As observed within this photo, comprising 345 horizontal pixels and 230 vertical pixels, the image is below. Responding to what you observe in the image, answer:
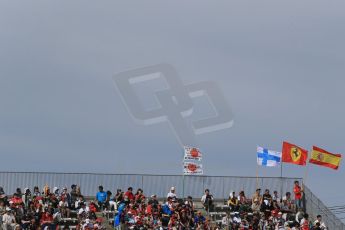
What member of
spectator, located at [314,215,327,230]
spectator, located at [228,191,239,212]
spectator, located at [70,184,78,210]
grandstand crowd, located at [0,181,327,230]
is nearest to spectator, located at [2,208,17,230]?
grandstand crowd, located at [0,181,327,230]

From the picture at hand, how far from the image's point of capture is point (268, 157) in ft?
254

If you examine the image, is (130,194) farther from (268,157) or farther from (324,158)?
(324,158)

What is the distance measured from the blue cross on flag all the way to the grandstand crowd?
3744mm

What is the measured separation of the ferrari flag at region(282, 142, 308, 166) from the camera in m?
77.4

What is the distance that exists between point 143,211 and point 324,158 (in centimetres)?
1461

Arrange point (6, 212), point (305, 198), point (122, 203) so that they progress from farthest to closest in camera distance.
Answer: point (305, 198) → point (122, 203) → point (6, 212)

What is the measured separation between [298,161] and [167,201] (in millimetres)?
10840

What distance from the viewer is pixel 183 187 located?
76.1 meters

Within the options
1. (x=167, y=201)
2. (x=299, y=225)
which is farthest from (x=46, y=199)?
(x=299, y=225)

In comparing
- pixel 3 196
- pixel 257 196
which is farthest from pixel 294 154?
pixel 3 196

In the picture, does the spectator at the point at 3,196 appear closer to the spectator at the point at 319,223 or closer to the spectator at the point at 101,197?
the spectator at the point at 101,197

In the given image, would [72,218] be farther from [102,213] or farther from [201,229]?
[201,229]

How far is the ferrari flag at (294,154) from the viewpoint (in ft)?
254

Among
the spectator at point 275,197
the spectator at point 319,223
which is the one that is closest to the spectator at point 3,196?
the spectator at point 275,197
